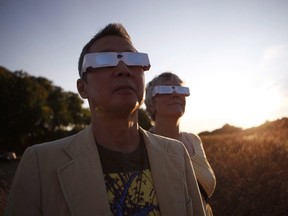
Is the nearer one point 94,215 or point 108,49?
point 94,215

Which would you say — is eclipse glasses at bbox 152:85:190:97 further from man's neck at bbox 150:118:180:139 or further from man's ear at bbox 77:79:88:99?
man's ear at bbox 77:79:88:99

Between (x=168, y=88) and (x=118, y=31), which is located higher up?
(x=118, y=31)

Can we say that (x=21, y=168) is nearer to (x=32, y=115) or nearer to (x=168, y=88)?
(x=168, y=88)

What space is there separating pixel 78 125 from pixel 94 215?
1766 inches

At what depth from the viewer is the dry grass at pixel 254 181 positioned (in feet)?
19.4

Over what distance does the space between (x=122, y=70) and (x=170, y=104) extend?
170 cm

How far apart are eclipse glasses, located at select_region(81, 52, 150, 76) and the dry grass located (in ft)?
17.0

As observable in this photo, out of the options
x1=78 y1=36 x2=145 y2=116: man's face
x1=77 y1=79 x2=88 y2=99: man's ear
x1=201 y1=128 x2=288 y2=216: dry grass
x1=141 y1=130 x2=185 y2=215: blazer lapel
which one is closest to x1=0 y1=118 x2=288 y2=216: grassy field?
x1=201 y1=128 x2=288 y2=216: dry grass

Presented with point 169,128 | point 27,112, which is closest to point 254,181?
point 169,128

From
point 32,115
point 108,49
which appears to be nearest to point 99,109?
point 108,49

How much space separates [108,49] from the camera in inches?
94.7

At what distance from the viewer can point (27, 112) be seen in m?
33.7

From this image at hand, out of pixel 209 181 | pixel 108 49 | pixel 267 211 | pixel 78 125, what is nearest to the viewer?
pixel 108 49

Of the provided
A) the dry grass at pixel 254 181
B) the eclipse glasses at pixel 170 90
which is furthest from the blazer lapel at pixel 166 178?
the dry grass at pixel 254 181
